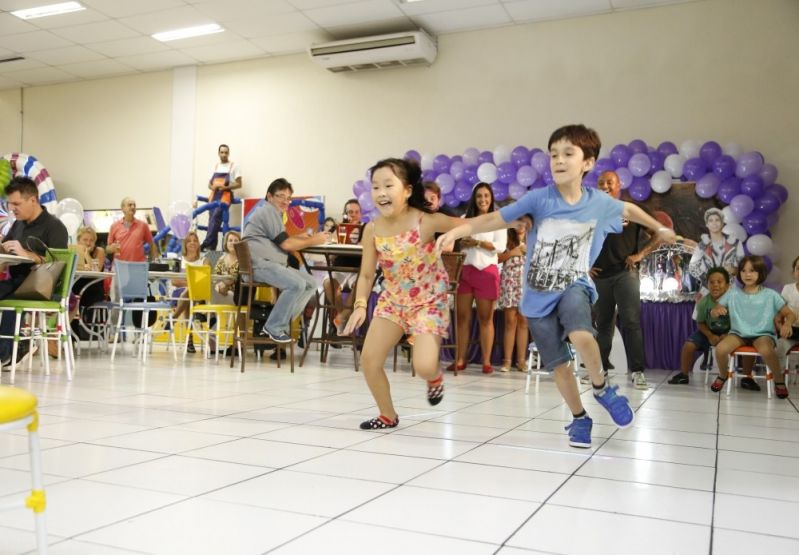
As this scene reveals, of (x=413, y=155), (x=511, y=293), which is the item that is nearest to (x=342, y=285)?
(x=511, y=293)

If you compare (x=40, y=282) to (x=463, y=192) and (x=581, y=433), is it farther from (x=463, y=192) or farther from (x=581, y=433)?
(x=463, y=192)

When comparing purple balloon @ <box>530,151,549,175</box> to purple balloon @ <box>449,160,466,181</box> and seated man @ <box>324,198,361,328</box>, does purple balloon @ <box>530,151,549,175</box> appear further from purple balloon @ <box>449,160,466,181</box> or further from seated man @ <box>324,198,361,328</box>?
seated man @ <box>324,198,361,328</box>

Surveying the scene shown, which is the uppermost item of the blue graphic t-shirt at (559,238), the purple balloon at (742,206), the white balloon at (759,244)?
the purple balloon at (742,206)

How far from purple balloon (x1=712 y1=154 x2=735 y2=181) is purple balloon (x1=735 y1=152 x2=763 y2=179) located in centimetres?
5

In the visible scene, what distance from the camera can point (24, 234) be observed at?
467 cm

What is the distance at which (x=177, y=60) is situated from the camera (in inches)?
404

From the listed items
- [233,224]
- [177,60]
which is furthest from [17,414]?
[177,60]

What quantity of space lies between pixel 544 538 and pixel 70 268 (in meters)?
3.86

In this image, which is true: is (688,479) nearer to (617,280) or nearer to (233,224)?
(617,280)

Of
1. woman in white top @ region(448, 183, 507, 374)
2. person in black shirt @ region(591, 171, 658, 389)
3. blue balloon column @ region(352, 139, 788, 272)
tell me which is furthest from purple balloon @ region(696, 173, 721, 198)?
person in black shirt @ region(591, 171, 658, 389)

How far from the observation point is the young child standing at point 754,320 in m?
4.96

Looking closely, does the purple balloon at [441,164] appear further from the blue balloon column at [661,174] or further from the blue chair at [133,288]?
the blue chair at [133,288]

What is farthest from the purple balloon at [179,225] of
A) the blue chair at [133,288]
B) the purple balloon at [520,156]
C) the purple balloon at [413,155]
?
the purple balloon at [520,156]

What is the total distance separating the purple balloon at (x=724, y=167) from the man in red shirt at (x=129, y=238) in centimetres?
596
